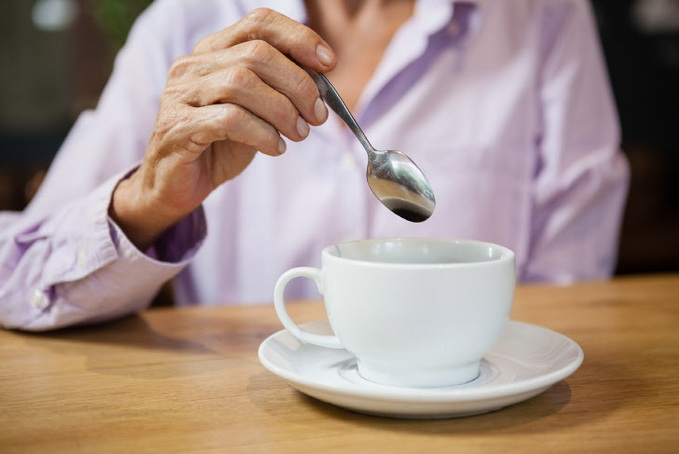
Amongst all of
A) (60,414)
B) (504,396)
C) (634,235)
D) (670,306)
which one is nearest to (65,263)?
(60,414)

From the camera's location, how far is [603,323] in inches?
30.0

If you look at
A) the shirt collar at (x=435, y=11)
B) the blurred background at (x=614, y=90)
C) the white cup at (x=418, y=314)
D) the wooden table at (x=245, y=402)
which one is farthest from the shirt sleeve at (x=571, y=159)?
the blurred background at (x=614, y=90)

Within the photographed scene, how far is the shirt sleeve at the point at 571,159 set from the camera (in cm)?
127

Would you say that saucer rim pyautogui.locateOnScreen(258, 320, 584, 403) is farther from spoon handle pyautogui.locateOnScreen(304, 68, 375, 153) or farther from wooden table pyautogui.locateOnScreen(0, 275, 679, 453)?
spoon handle pyautogui.locateOnScreen(304, 68, 375, 153)

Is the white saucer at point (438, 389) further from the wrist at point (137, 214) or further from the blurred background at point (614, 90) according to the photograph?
the blurred background at point (614, 90)

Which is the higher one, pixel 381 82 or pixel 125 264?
pixel 381 82

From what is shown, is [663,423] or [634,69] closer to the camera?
[663,423]

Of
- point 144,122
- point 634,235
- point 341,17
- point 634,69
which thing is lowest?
point 634,235

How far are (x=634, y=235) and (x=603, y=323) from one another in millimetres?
2955

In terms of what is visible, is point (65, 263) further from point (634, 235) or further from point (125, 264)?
point (634, 235)

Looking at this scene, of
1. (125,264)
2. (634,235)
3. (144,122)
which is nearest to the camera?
(125,264)

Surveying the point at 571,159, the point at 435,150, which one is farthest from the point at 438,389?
the point at 571,159

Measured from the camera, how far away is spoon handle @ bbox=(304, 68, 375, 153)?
2.12ft

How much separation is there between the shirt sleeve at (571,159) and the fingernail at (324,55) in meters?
0.73
